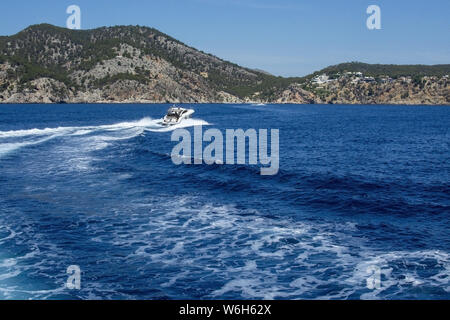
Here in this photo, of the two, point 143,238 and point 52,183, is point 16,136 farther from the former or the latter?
point 143,238

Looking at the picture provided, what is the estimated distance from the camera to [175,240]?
22.1 m

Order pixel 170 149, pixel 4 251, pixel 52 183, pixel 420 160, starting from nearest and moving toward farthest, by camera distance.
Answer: pixel 4 251 < pixel 52 183 < pixel 420 160 < pixel 170 149

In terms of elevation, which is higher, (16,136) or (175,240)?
(16,136)

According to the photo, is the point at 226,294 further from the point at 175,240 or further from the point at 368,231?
the point at 368,231

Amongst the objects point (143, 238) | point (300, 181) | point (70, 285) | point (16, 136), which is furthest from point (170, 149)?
point (70, 285)

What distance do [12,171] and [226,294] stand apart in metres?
32.1

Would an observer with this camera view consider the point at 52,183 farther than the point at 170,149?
No

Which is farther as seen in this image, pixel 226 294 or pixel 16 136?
pixel 16 136

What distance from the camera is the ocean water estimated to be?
54.4ft

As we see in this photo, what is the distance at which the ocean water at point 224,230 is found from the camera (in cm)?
1658

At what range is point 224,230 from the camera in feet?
78.3
